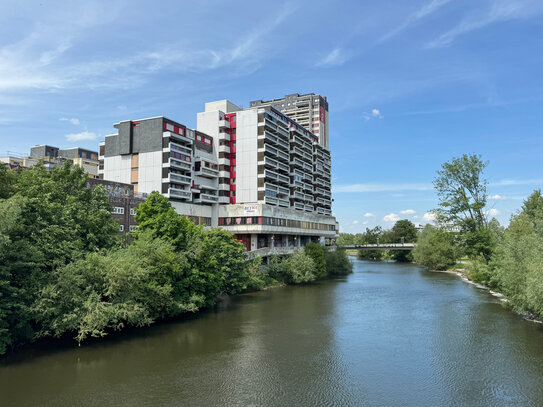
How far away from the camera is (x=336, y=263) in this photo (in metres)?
95.5

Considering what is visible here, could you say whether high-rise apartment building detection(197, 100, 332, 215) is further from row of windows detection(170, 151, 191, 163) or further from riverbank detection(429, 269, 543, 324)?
riverbank detection(429, 269, 543, 324)

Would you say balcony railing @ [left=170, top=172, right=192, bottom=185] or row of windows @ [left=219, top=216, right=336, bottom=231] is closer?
balcony railing @ [left=170, top=172, right=192, bottom=185]

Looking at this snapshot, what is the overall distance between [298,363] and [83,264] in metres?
18.8

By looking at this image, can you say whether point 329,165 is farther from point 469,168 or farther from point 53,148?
point 53,148

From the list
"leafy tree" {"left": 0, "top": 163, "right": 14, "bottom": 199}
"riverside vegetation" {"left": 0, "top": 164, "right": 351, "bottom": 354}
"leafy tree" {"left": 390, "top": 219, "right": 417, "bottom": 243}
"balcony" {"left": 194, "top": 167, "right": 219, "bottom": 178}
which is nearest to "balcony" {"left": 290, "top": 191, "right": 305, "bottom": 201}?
"balcony" {"left": 194, "top": 167, "right": 219, "bottom": 178}

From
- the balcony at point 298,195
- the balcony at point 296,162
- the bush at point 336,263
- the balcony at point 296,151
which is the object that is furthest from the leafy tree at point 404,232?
the balcony at point 296,151

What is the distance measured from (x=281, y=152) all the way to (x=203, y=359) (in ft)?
231

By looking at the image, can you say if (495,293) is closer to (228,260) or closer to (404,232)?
(228,260)

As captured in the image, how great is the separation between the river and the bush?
4788 centimetres

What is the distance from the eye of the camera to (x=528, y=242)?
45.5 m

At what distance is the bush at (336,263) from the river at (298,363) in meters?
47.9

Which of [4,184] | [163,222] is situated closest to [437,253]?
[163,222]

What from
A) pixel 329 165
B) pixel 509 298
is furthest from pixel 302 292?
pixel 329 165

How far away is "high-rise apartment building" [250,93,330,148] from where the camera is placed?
173 meters
